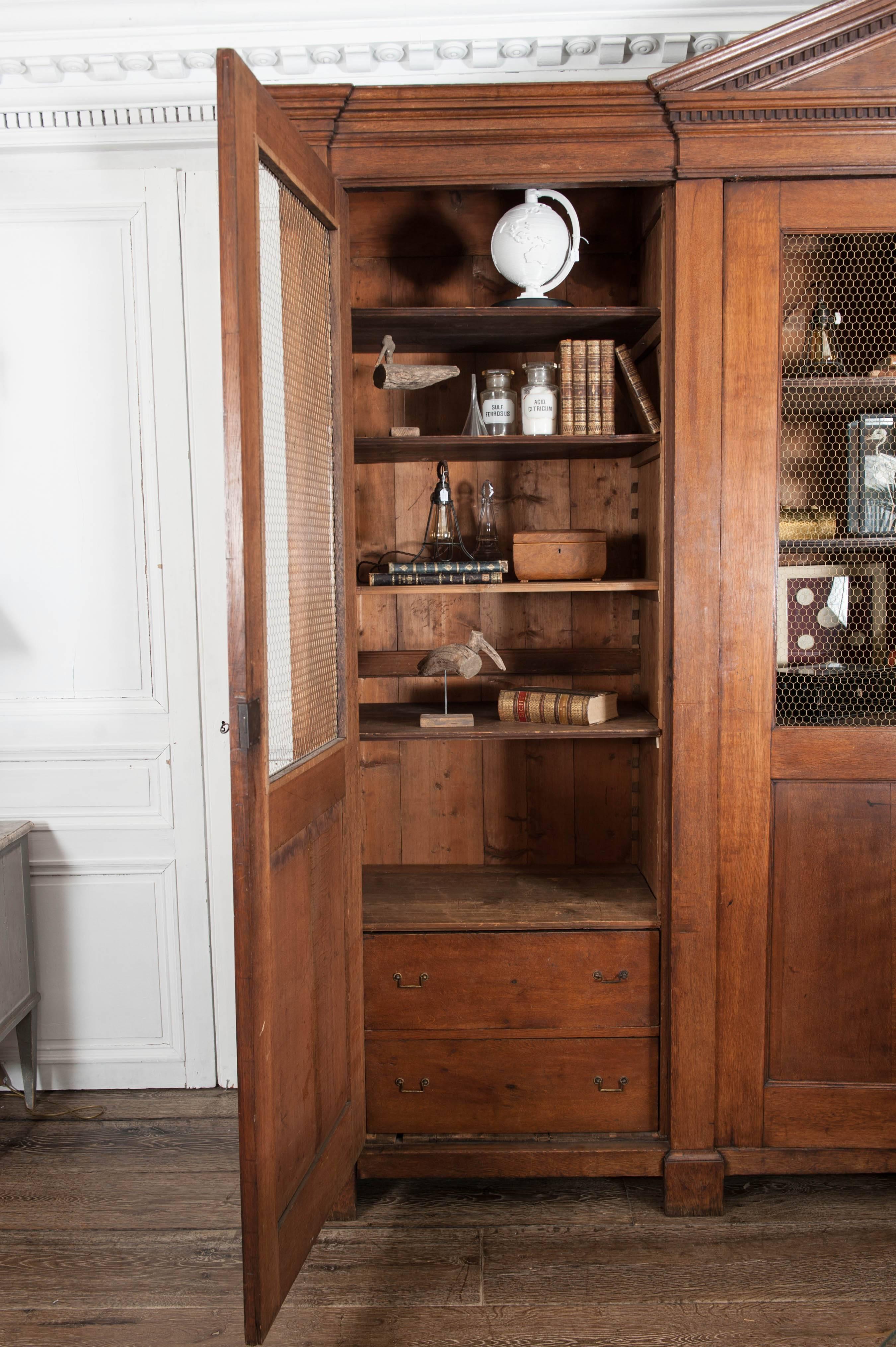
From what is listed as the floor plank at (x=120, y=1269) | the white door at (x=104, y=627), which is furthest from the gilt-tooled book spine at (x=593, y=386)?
the floor plank at (x=120, y=1269)

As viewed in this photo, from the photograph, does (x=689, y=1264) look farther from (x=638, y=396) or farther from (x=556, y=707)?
(x=638, y=396)

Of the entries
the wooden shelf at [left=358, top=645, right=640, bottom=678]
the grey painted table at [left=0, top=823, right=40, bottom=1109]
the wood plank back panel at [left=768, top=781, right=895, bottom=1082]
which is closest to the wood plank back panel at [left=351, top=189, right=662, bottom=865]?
the wooden shelf at [left=358, top=645, right=640, bottom=678]

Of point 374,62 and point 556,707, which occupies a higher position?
point 374,62

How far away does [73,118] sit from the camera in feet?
8.34

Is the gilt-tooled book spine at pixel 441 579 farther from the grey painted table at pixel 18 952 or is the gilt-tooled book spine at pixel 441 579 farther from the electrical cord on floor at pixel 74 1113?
the electrical cord on floor at pixel 74 1113

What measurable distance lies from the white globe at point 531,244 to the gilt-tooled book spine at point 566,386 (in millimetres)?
149

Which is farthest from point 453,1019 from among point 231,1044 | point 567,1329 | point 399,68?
point 399,68

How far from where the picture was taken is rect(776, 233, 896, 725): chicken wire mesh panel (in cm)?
211

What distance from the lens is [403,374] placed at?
2.20 meters

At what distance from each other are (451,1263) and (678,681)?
1.36 m

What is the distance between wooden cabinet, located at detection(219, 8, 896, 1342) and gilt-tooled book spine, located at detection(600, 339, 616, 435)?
0.05 m

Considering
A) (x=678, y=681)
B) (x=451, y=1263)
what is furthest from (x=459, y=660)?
(x=451, y=1263)

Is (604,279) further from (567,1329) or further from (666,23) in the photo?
(567,1329)

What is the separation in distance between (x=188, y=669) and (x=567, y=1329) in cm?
182
